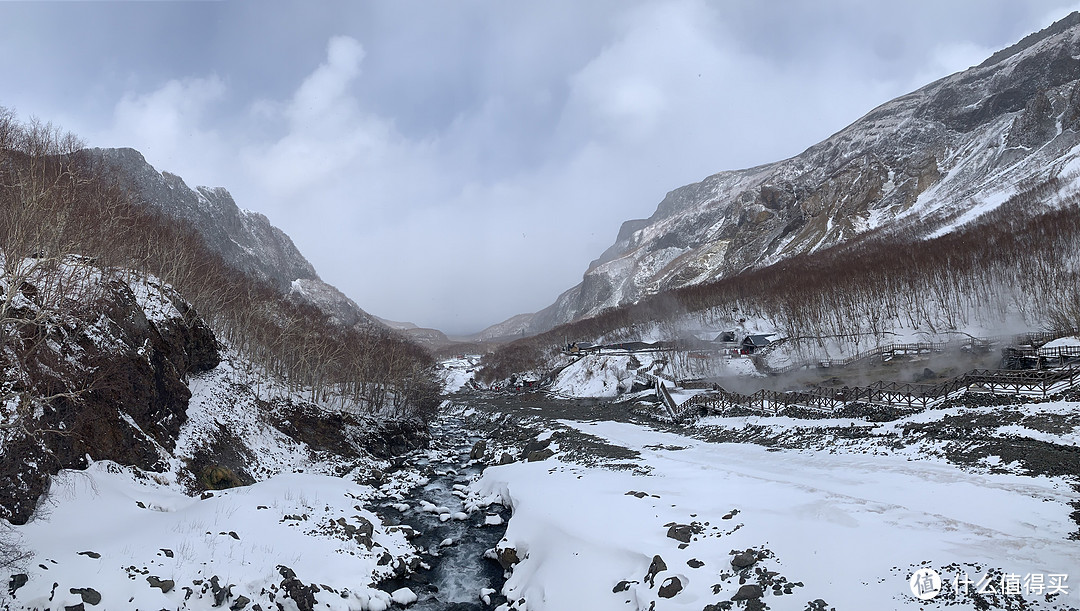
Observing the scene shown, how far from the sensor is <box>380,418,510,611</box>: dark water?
14.2 metres

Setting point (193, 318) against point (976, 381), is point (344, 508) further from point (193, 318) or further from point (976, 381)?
point (976, 381)

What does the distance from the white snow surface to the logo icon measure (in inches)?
6.2

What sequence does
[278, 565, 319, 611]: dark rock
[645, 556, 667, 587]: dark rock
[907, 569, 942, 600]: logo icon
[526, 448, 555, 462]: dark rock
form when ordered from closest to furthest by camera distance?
[907, 569, 942, 600]: logo icon, [645, 556, 667, 587]: dark rock, [278, 565, 319, 611]: dark rock, [526, 448, 555, 462]: dark rock

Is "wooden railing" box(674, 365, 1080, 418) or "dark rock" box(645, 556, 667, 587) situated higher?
"dark rock" box(645, 556, 667, 587)

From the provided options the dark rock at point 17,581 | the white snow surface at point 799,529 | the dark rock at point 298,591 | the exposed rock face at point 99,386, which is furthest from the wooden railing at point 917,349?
the exposed rock face at point 99,386

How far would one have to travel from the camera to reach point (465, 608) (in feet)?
44.3

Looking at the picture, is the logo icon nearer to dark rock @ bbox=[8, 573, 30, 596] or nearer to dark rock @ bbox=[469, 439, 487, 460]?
dark rock @ bbox=[8, 573, 30, 596]

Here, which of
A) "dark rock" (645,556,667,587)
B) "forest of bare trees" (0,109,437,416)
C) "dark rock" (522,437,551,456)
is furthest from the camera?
"dark rock" (522,437,551,456)

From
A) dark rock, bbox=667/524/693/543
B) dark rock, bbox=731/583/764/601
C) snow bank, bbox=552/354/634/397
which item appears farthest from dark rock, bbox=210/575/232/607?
snow bank, bbox=552/354/634/397

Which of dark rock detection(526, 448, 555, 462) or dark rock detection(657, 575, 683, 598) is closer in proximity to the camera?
dark rock detection(657, 575, 683, 598)

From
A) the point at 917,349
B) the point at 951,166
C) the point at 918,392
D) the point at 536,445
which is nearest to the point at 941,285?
the point at 917,349

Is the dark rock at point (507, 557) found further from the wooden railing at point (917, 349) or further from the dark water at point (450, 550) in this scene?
the wooden railing at point (917, 349)

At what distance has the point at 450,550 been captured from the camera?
17641 mm

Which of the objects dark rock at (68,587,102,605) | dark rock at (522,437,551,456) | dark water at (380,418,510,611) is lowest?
dark rock at (522,437,551,456)
